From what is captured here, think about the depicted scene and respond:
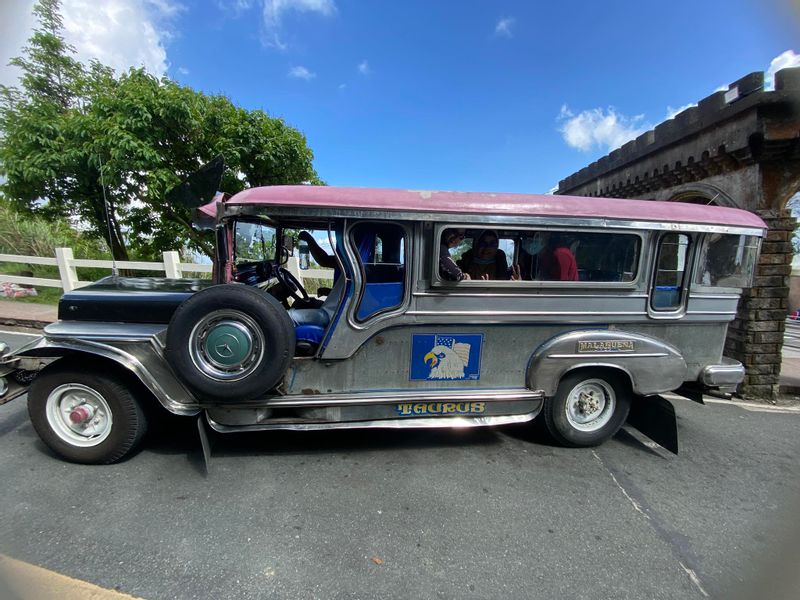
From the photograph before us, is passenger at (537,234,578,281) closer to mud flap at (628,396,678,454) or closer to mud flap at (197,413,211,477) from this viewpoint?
mud flap at (628,396,678,454)

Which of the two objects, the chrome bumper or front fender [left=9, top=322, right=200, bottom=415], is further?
the chrome bumper

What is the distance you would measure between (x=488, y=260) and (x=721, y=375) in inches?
89.6

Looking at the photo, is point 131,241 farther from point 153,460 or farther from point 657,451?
point 657,451

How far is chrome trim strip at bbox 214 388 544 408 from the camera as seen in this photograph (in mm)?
2771

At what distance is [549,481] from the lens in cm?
282

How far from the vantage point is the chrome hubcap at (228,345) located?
2613mm

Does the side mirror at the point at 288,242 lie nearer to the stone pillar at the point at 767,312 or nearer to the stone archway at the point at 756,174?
the stone archway at the point at 756,174

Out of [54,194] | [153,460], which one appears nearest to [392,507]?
[153,460]

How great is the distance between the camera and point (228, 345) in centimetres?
263

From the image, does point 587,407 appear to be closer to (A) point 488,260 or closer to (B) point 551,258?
(B) point 551,258

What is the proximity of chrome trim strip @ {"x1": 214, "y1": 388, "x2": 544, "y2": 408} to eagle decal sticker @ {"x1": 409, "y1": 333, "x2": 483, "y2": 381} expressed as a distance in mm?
127

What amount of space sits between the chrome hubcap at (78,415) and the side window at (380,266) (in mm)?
2060

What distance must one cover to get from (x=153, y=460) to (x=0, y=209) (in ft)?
51.5

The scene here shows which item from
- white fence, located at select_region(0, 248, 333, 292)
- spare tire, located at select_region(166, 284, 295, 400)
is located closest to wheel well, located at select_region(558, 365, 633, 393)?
spare tire, located at select_region(166, 284, 295, 400)
